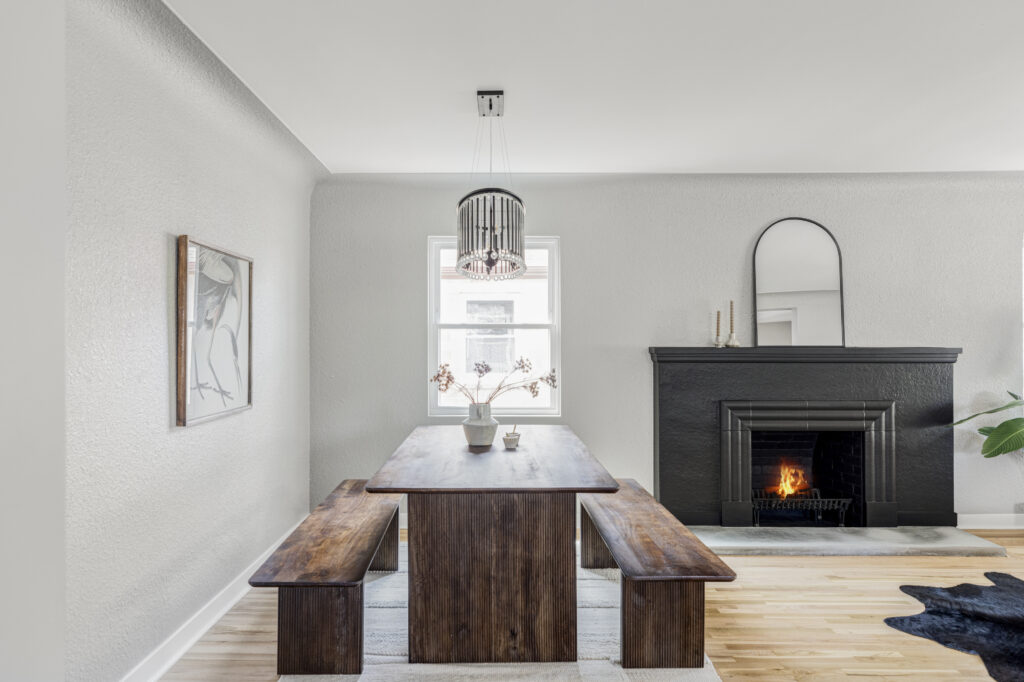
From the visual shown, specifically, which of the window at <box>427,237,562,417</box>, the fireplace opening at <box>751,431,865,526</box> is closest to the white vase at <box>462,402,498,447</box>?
the window at <box>427,237,562,417</box>

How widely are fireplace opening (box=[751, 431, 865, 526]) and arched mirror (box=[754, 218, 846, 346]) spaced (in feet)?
2.50

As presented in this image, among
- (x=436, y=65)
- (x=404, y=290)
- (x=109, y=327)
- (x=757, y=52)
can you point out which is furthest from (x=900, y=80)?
(x=109, y=327)

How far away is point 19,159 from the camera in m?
0.54

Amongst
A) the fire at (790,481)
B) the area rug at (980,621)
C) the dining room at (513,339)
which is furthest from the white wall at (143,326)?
the fire at (790,481)

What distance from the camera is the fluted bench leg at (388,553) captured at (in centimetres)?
320

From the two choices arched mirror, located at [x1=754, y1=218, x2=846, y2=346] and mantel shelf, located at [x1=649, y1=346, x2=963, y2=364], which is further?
arched mirror, located at [x1=754, y1=218, x2=846, y2=346]

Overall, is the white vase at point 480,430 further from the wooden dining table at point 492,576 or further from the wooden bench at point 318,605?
the wooden bench at point 318,605

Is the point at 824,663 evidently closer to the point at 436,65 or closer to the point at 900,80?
the point at 900,80

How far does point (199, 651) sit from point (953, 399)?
4.76 m

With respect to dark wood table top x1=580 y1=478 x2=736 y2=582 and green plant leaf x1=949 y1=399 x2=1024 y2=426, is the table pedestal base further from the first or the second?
green plant leaf x1=949 y1=399 x2=1024 y2=426

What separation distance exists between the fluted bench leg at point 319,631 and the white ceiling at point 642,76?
6.73 feet

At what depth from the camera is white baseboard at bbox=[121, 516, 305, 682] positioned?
2.21 m

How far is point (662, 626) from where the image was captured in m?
2.30

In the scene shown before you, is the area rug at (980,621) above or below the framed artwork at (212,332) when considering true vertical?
below
